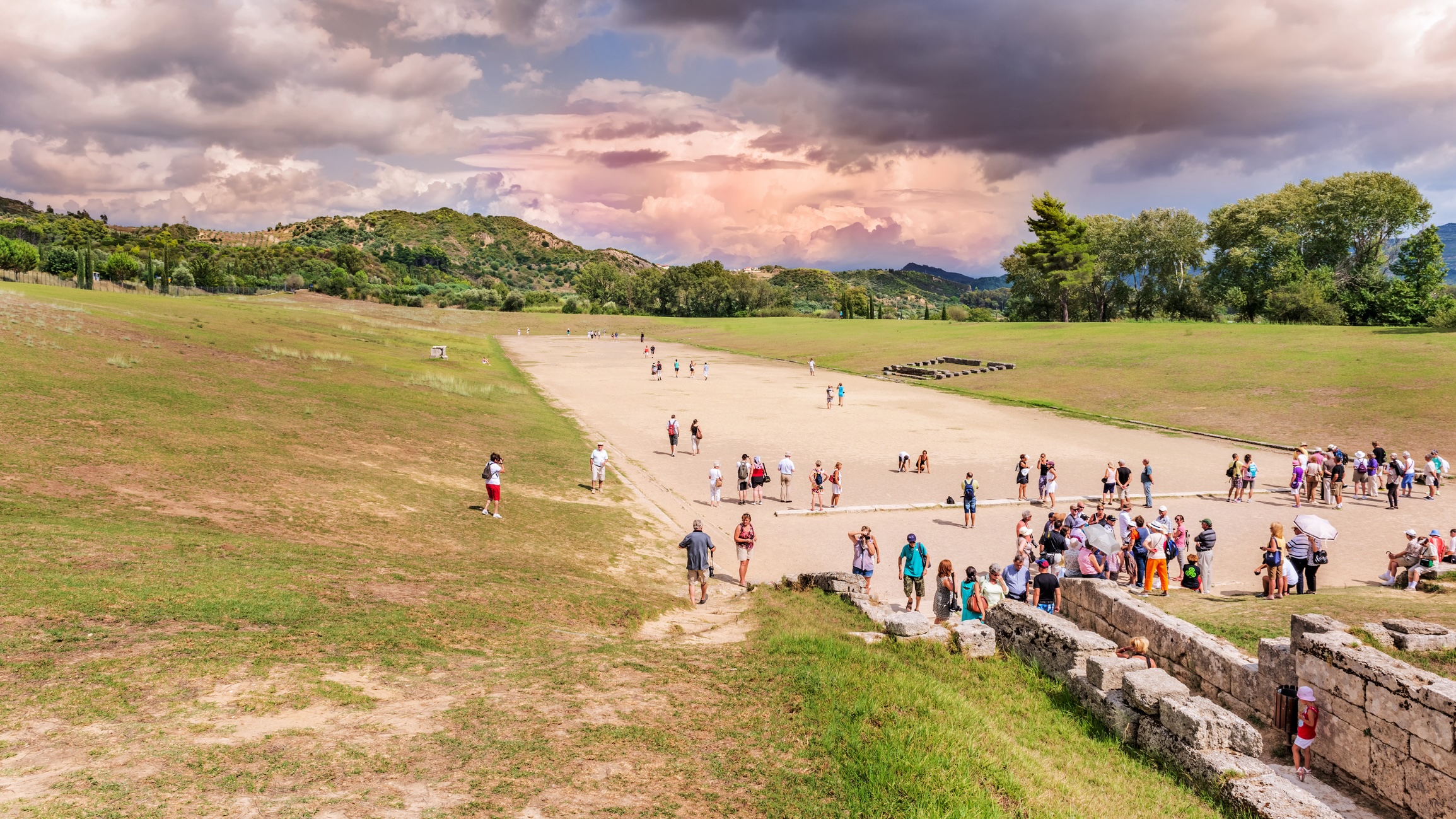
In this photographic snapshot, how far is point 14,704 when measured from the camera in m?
6.80

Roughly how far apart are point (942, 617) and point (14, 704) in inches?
499

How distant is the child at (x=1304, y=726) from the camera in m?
8.59

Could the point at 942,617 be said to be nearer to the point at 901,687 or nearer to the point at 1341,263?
the point at 901,687

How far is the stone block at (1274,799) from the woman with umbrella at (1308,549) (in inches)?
356

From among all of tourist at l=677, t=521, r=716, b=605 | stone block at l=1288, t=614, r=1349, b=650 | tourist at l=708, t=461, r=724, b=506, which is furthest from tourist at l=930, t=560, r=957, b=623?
tourist at l=708, t=461, r=724, b=506

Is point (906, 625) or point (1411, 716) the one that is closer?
point (1411, 716)

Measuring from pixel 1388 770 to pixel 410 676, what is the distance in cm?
1097

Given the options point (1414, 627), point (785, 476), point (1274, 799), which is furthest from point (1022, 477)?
point (1274, 799)

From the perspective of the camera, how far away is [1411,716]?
7551 mm

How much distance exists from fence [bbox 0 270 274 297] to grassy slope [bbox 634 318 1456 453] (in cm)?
8037

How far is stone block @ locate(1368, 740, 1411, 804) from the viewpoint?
25.4ft

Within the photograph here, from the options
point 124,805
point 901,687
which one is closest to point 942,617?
point 901,687

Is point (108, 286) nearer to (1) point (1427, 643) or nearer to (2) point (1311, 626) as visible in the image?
(2) point (1311, 626)

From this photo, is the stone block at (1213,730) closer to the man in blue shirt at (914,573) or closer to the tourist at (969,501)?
the man in blue shirt at (914,573)
